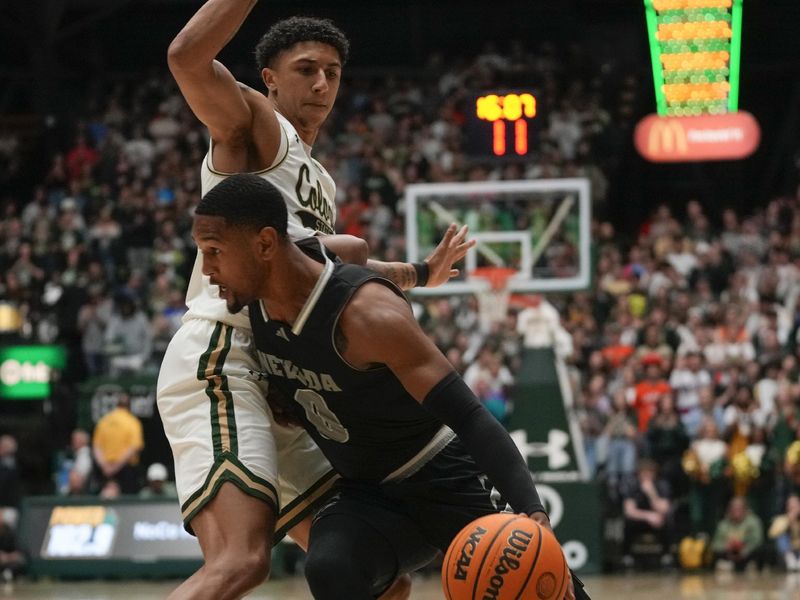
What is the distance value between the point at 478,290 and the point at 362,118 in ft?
28.2

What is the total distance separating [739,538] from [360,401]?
7.90m

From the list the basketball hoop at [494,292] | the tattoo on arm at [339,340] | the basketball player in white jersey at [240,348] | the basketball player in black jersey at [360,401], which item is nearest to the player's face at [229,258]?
the basketball player in black jersey at [360,401]

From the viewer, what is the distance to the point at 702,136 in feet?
59.1

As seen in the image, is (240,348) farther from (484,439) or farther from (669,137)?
(669,137)

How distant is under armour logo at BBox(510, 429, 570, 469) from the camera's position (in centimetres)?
1077

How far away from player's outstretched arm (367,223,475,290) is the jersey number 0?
78cm

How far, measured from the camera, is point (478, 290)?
11.6 meters

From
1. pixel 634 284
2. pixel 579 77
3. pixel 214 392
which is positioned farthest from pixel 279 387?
pixel 579 77

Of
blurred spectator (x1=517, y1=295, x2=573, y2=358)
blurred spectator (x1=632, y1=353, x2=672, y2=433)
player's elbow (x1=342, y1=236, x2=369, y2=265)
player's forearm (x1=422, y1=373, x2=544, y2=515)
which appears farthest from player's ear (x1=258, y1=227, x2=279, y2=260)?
blurred spectator (x1=632, y1=353, x2=672, y2=433)

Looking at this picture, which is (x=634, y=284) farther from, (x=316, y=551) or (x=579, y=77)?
(x=316, y=551)

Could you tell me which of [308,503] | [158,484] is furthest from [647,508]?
[308,503]

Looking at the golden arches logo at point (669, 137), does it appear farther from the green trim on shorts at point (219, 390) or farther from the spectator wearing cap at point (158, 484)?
the green trim on shorts at point (219, 390)

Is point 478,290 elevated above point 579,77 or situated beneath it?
situated beneath

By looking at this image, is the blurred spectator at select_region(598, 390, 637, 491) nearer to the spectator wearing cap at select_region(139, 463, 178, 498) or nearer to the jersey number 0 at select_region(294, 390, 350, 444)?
the spectator wearing cap at select_region(139, 463, 178, 498)
